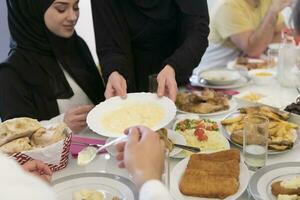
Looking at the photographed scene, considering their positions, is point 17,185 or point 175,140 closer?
point 17,185

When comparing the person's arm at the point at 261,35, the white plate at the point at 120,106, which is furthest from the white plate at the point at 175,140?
the person's arm at the point at 261,35

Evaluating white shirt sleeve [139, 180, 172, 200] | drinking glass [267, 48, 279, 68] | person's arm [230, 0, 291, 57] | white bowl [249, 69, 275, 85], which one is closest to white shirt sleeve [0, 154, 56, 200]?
white shirt sleeve [139, 180, 172, 200]

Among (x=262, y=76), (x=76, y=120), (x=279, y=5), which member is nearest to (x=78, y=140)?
(x=76, y=120)

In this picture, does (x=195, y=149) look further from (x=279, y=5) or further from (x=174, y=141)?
(x=279, y=5)

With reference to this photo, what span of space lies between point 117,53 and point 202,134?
2.13 ft

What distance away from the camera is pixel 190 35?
5.89 feet

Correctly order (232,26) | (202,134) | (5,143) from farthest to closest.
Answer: (232,26)
(202,134)
(5,143)

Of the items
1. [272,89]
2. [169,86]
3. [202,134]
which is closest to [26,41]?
[169,86]

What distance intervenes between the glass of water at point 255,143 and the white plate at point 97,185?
0.37m

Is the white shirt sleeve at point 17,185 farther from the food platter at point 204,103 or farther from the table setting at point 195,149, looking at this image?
the food platter at point 204,103

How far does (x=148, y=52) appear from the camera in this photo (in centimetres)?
195

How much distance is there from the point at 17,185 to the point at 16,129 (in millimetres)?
702

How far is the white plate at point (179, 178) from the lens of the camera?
3.48ft

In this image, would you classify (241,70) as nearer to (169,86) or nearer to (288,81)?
(288,81)
